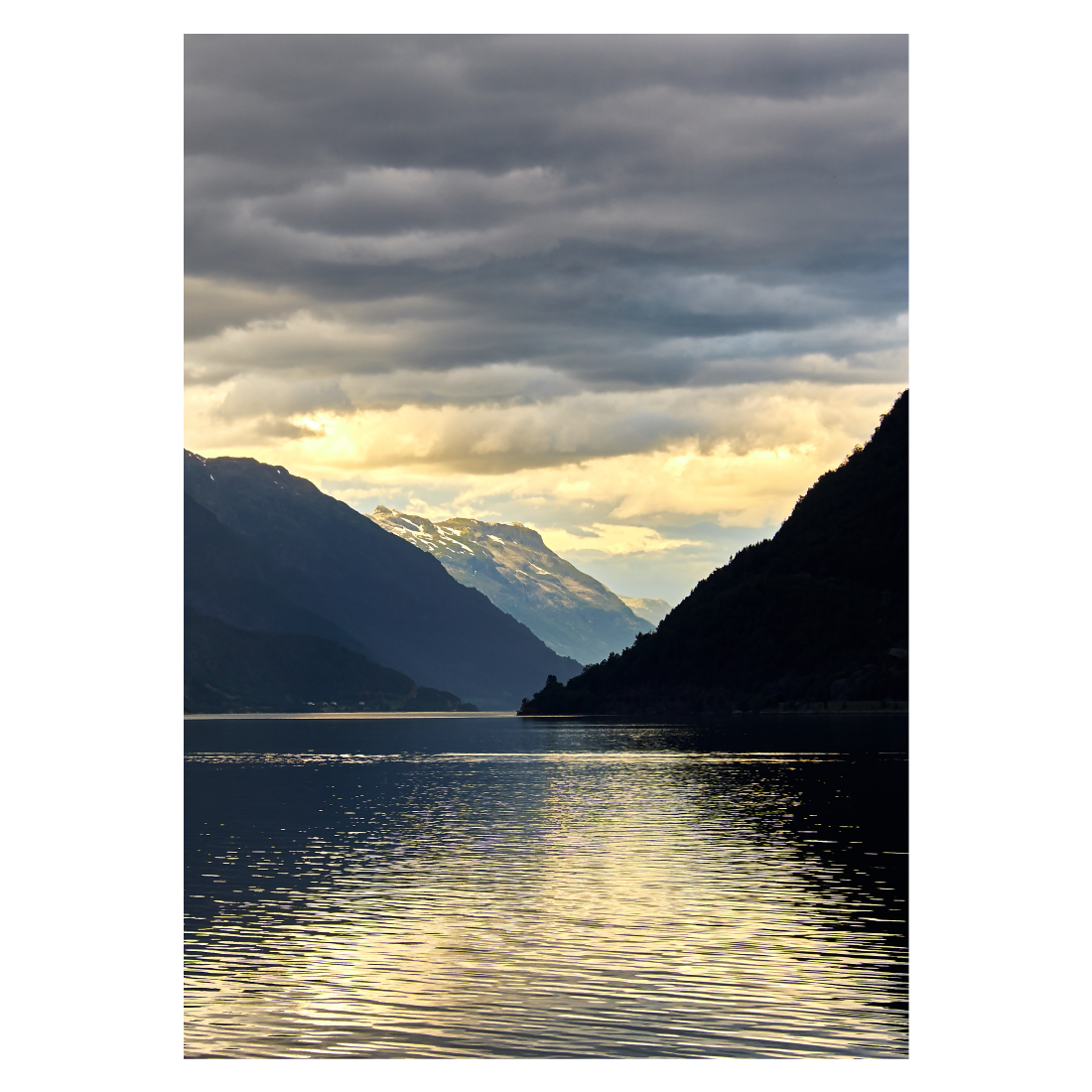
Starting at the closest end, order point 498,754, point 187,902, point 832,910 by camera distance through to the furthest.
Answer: point 832,910 < point 187,902 < point 498,754

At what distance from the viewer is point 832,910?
5034cm

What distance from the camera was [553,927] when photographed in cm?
4728

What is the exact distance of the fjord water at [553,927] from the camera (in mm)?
31625

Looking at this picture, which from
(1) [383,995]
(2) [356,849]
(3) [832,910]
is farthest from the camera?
(2) [356,849]

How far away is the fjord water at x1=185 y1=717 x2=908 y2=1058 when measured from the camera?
31625 mm
